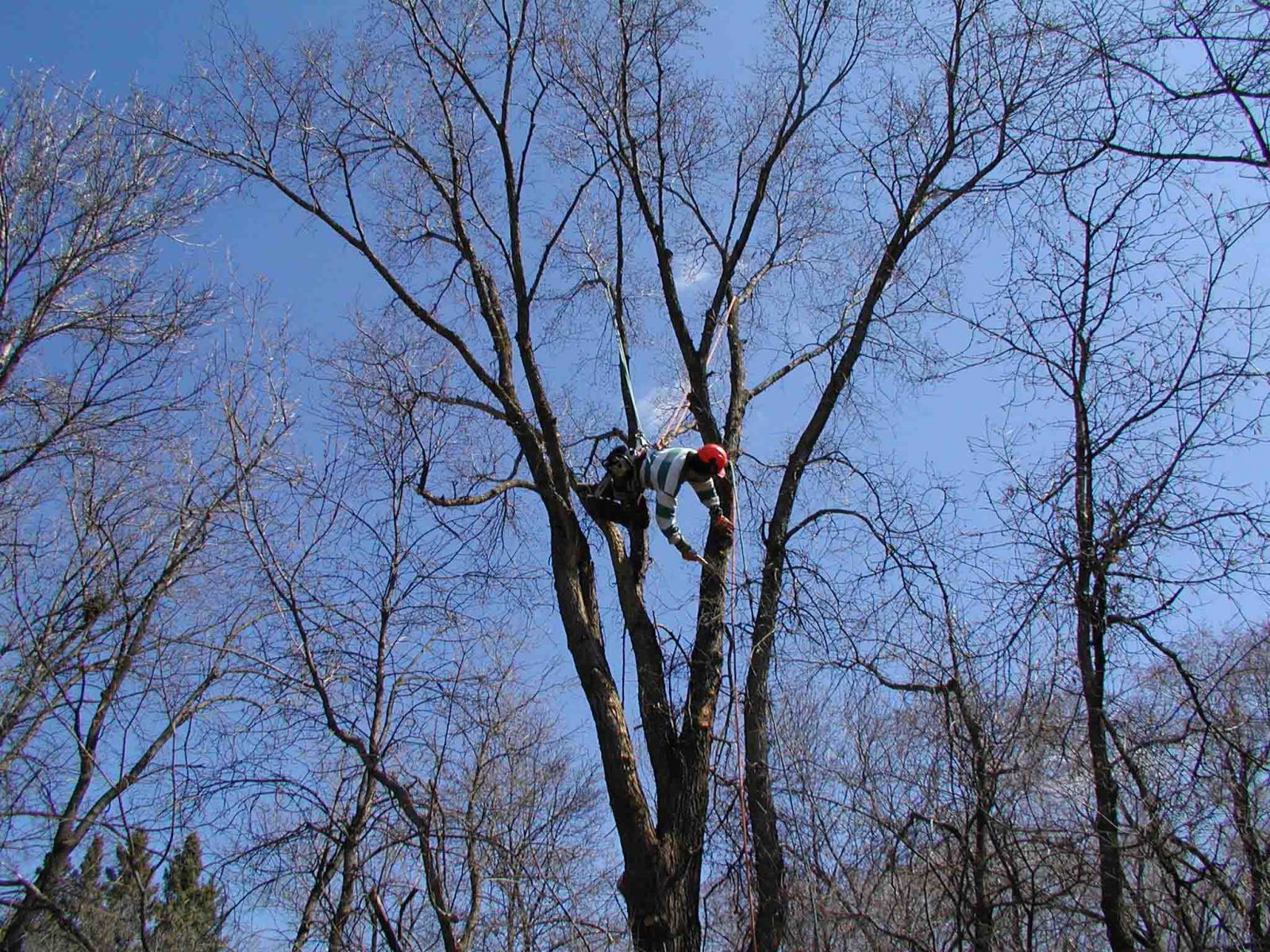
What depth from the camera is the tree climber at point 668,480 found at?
6.02m

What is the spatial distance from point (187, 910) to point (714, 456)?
444cm

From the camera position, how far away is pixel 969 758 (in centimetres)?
517

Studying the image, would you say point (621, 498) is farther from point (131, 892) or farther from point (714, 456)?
point (131, 892)

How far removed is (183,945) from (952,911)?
14.8ft

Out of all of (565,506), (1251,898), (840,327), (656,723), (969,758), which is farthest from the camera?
(840,327)

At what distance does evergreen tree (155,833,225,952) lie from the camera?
586cm

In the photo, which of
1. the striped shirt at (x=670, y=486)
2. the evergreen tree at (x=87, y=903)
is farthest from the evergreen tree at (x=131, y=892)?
the striped shirt at (x=670, y=486)

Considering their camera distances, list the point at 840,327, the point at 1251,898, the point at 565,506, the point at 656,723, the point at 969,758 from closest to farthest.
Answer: the point at 1251,898 → the point at 969,758 → the point at 656,723 → the point at 565,506 → the point at 840,327

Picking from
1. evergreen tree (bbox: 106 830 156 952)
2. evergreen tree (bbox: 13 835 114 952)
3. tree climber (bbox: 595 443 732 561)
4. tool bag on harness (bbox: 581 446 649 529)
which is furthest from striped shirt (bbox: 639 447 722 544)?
evergreen tree (bbox: 13 835 114 952)

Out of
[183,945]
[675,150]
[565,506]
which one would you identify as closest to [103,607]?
[183,945]

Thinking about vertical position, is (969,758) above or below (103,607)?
below

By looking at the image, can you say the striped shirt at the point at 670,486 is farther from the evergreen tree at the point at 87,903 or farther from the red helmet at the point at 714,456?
the evergreen tree at the point at 87,903

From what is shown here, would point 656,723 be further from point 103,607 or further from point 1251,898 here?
point 103,607

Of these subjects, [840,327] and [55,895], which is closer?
[55,895]
